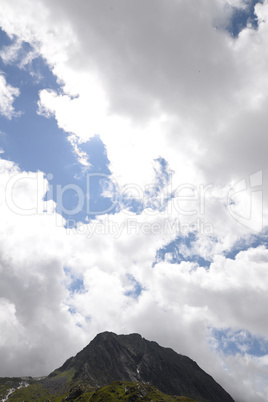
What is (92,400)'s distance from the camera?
198 m

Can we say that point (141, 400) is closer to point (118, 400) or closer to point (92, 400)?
point (118, 400)

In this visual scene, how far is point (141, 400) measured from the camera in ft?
637

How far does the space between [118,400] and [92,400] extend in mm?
21974

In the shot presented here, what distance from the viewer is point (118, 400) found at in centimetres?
19312

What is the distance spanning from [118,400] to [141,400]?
1799cm

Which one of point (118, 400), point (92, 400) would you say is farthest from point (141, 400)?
point (92, 400)

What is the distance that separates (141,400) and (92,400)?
129 ft
